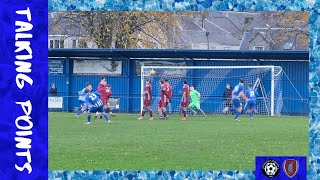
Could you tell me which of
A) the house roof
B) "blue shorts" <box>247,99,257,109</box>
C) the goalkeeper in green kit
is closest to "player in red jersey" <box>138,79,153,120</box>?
the goalkeeper in green kit

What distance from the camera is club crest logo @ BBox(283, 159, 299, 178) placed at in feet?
34.0

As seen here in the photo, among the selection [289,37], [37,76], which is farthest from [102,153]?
[289,37]

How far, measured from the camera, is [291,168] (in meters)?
10.4

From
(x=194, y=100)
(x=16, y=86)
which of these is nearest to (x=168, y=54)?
(x=16, y=86)

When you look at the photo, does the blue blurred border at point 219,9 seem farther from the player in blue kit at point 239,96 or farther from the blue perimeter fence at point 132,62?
the player in blue kit at point 239,96

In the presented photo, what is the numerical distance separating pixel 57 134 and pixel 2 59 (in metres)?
3.97

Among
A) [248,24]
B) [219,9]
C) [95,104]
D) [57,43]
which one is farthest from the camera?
[95,104]

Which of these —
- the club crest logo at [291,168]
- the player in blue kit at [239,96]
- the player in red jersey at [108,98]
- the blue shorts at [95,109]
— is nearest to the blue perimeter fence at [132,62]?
the player in red jersey at [108,98]

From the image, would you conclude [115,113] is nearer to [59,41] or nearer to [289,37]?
[289,37]

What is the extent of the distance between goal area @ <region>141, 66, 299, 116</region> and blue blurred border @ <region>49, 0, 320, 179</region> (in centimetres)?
493

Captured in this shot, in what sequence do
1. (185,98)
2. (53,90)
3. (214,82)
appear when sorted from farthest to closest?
(214,82)
(185,98)
(53,90)

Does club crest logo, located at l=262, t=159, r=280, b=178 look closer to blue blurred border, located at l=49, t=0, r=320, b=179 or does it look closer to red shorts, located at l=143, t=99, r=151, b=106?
blue blurred border, located at l=49, t=0, r=320, b=179

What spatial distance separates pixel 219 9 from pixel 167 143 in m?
4.23

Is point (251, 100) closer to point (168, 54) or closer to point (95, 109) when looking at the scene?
point (95, 109)
